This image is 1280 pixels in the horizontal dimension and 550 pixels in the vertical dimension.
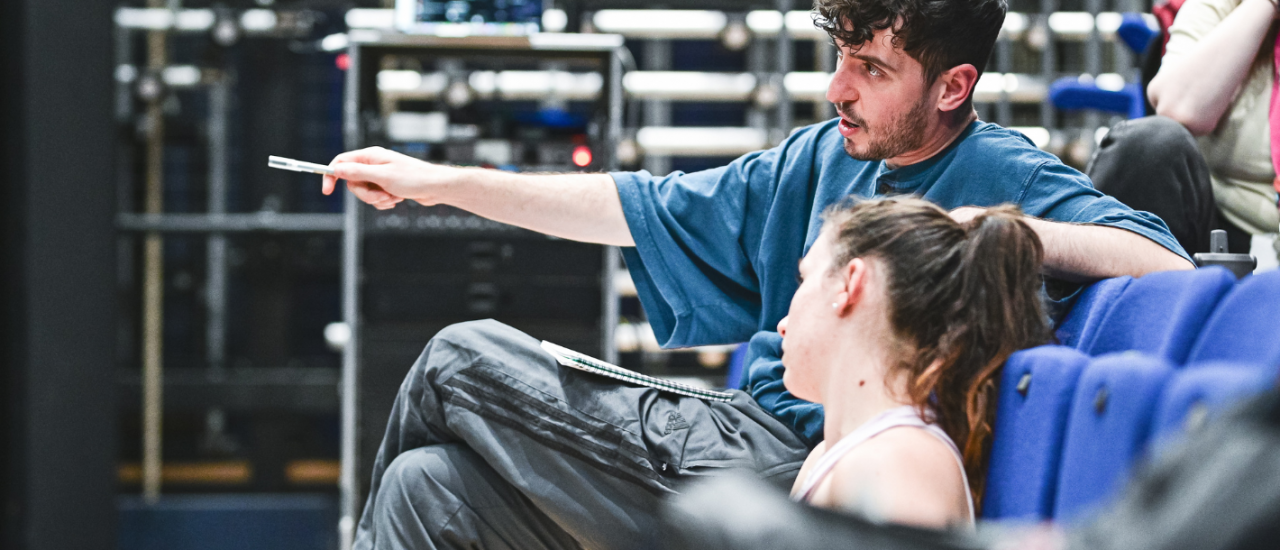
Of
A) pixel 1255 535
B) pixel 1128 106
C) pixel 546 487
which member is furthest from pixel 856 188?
pixel 1128 106

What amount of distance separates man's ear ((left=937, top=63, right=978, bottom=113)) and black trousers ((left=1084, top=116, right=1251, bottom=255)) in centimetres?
48

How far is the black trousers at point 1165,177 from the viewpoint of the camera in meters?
1.60

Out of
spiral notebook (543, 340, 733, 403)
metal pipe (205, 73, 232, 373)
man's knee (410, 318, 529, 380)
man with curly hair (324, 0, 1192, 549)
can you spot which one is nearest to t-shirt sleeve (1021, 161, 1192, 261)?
man with curly hair (324, 0, 1192, 549)

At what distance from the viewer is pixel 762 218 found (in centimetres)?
154

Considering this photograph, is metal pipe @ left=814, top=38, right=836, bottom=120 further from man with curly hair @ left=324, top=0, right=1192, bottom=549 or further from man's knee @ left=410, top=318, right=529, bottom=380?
man's knee @ left=410, top=318, right=529, bottom=380

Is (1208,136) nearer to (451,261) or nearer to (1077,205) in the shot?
(1077,205)

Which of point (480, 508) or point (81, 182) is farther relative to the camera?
point (81, 182)

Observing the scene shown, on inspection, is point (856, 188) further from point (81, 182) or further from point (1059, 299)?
point (81, 182)

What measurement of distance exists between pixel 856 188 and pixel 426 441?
2.25ft

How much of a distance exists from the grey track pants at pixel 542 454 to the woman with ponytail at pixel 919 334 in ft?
0.90

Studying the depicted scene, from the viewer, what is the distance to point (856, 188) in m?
1.41

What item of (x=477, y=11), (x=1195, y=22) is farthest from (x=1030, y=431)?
(x=477, y=11)

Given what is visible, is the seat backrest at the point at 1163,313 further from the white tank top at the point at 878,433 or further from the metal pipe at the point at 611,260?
the metal pipe at the point at 611,260

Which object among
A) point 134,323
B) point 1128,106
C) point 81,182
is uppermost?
point 1128,106
